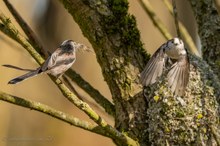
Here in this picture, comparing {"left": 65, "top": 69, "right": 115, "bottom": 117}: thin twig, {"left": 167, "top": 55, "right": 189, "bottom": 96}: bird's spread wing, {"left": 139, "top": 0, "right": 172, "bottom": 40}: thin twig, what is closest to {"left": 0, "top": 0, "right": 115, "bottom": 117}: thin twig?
{"left": 65, "top": 69, "right": 115, "bottom": 117}: thin twig

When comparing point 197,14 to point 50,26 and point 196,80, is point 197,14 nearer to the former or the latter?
point 196,80

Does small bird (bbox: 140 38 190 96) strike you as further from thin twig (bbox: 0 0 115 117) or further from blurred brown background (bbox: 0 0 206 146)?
blurred brown background (bbox: 0 0 206 146)

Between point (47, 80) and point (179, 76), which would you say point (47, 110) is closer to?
point (179, 76)

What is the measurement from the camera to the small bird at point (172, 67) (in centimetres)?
301

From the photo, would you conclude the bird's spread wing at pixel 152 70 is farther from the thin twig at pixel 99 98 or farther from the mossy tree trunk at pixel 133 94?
the thin twig at pixel 99 98

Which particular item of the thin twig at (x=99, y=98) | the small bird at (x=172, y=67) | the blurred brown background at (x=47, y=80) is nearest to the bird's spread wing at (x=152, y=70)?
the small bird at (x=172, y=67)

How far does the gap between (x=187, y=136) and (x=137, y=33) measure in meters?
0.61

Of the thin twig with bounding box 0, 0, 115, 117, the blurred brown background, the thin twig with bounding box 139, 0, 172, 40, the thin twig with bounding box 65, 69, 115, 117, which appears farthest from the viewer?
the blurred brown background

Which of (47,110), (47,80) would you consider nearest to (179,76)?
(47,110)

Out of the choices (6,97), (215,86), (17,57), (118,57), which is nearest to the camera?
(6,97)

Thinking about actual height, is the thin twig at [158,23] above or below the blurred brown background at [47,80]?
below

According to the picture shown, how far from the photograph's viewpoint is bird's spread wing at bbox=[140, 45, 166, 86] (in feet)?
9.75

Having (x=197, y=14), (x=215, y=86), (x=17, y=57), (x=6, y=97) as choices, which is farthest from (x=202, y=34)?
(x=17, y=57)

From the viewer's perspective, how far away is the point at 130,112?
301 centimetres
